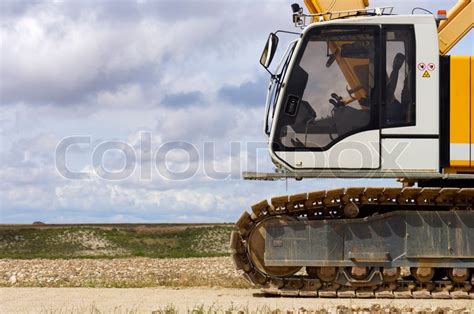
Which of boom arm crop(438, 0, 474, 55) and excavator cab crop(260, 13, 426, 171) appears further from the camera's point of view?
boom arm crop(438, 0, 474, 55)

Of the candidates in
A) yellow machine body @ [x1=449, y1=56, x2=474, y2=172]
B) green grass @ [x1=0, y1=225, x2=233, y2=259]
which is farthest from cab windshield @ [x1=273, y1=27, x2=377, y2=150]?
green grass @ [x1=0, y1=225, x2=233, y2=259]

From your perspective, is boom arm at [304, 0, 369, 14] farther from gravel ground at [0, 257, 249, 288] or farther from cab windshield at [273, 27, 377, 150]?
gravel ground at [0, 257, 249, 288]

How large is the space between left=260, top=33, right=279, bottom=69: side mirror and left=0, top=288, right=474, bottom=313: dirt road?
3875 mm

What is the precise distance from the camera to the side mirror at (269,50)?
14.0 m

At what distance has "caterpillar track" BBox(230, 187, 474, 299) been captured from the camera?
45.8 ft

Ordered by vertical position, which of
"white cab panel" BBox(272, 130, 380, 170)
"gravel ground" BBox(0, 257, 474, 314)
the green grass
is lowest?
the green grass

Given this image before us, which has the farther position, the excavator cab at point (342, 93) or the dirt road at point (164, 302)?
the excavator cab at point (342, 93)

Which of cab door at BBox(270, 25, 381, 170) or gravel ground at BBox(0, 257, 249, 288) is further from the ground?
cab door at BBox(270, 25, 381, 170)

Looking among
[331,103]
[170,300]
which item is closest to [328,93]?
[331,103]

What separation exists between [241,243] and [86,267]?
9.06 meters

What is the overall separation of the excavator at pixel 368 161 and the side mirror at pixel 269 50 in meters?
0.02

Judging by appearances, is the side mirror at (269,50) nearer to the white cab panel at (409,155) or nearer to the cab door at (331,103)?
the cab door at (331,103)

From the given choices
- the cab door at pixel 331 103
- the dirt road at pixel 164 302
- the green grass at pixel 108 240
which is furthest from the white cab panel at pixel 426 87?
the green grass at pixel 108 240

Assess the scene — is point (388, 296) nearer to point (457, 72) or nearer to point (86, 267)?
point (457, 72)
